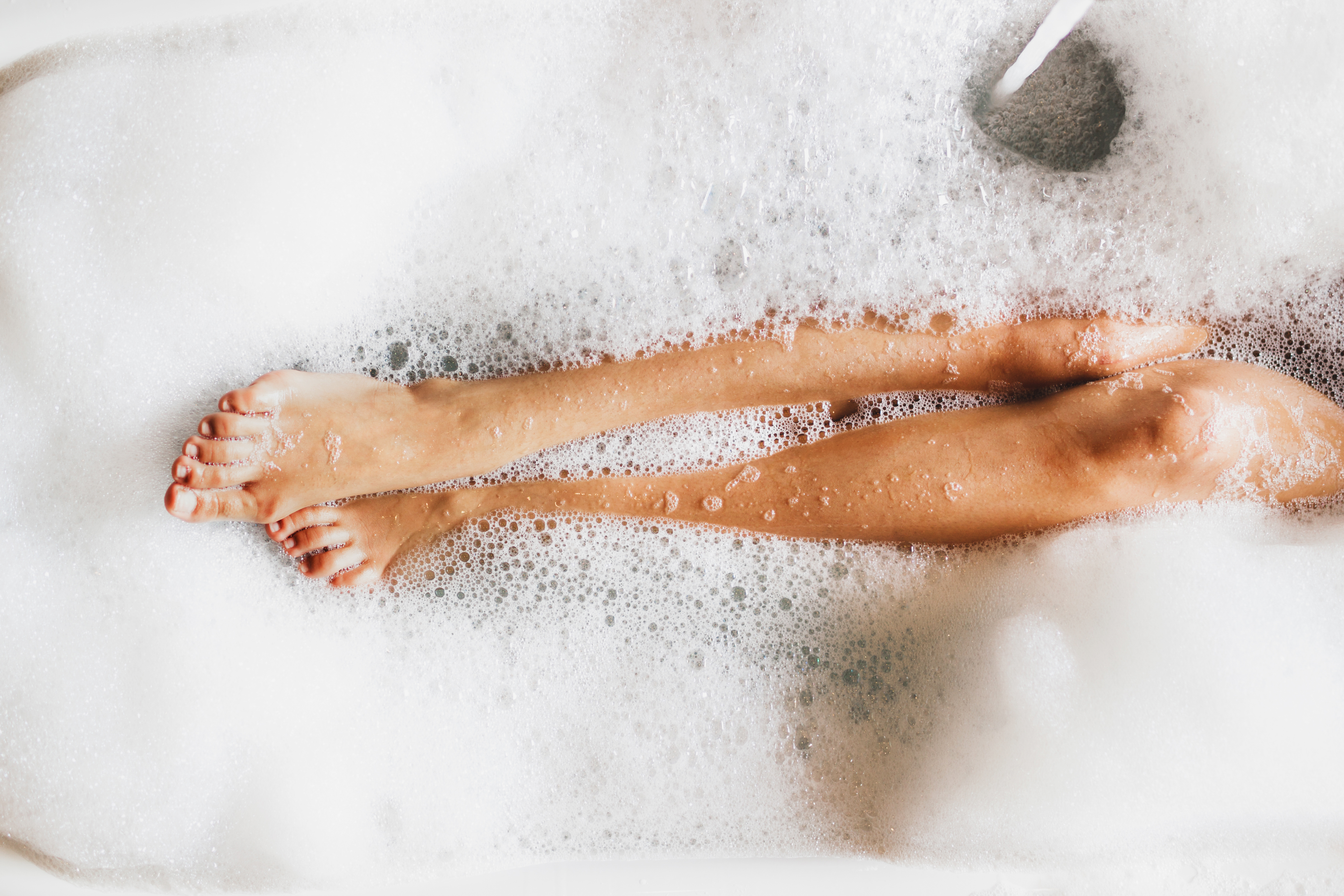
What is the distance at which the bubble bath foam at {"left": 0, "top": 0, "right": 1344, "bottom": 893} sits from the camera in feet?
2.88

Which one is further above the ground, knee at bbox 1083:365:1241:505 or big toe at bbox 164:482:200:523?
big toe at bbox 164:482:200:523

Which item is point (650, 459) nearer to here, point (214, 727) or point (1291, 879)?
point (214, 727)

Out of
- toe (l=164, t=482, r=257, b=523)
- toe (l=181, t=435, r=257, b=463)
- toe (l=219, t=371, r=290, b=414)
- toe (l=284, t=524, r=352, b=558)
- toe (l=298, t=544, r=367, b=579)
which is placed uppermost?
toe (l=219, t=371, r=290, b=414)

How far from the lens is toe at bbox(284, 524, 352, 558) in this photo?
868mm

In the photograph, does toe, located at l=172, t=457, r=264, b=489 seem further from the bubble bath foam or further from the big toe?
the bubble bath foam

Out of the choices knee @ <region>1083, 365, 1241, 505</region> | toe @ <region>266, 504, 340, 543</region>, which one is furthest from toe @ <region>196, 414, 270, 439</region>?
knee @ <region>1083, 365, 1241, 505</region>

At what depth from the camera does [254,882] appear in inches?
35.1

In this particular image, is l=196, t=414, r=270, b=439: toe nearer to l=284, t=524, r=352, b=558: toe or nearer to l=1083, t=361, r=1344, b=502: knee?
l=284, t=524, r=352, b=558: toe

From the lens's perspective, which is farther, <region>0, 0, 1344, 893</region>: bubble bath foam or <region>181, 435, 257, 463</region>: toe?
<region>0, 0, 1344, 893</region>: bubble bath foam

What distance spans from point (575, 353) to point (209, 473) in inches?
15.5

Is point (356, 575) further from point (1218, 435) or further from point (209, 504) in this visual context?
point (1218, 435)

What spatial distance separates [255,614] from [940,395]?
0.82m

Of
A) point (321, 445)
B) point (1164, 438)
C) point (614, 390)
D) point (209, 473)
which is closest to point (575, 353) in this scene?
point (614, 390)

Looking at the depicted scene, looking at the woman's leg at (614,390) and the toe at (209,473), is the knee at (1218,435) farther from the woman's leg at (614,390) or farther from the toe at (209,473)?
the toe at (209,473)
